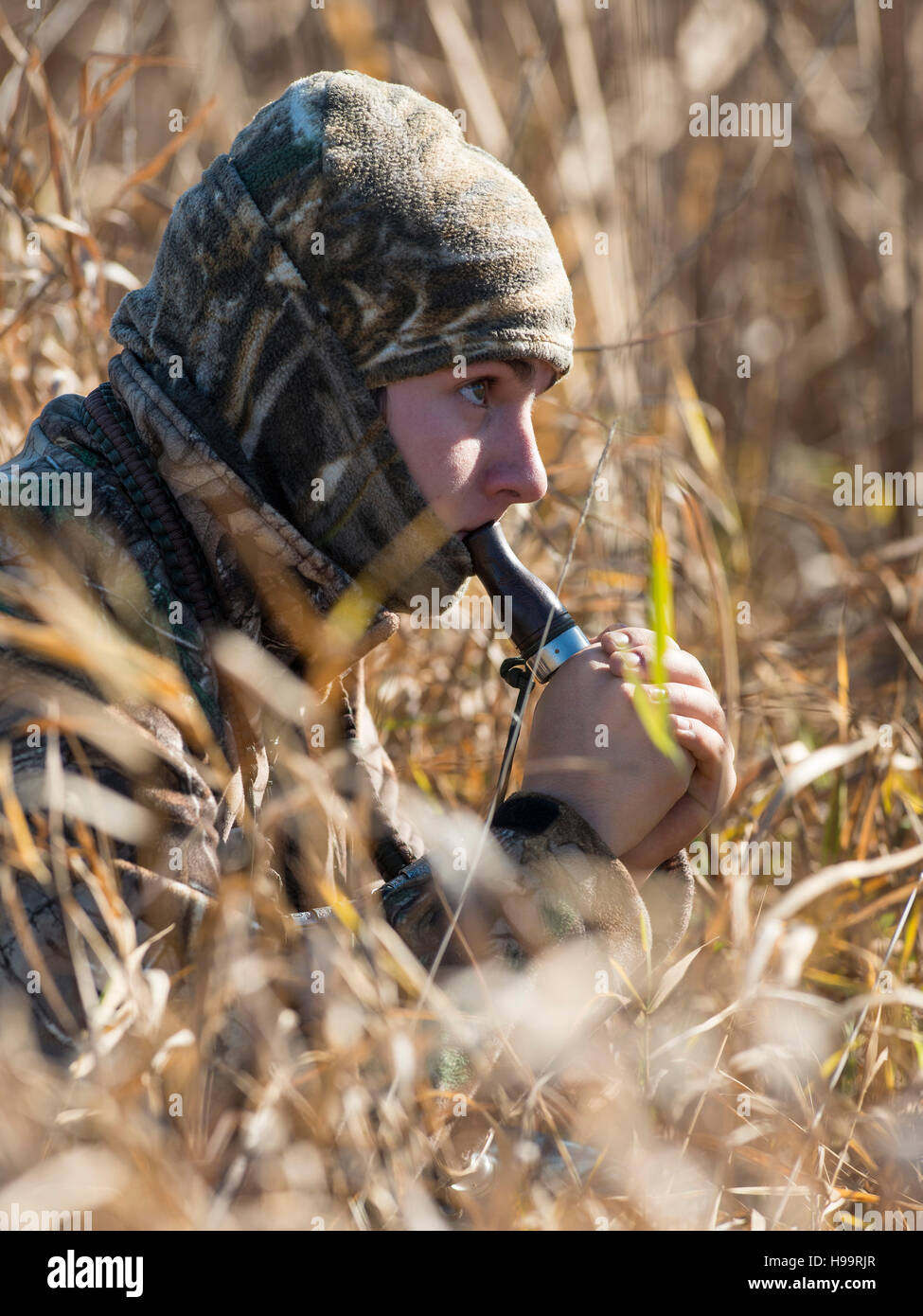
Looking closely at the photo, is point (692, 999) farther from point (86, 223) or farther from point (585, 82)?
point (585, 82)

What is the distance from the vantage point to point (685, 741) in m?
1.61

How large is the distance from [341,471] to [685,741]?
524 millimetres

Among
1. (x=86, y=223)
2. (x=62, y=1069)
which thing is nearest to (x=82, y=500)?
(x=62, y=1069)

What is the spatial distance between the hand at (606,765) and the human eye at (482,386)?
34cm

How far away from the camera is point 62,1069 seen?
4.48ft
